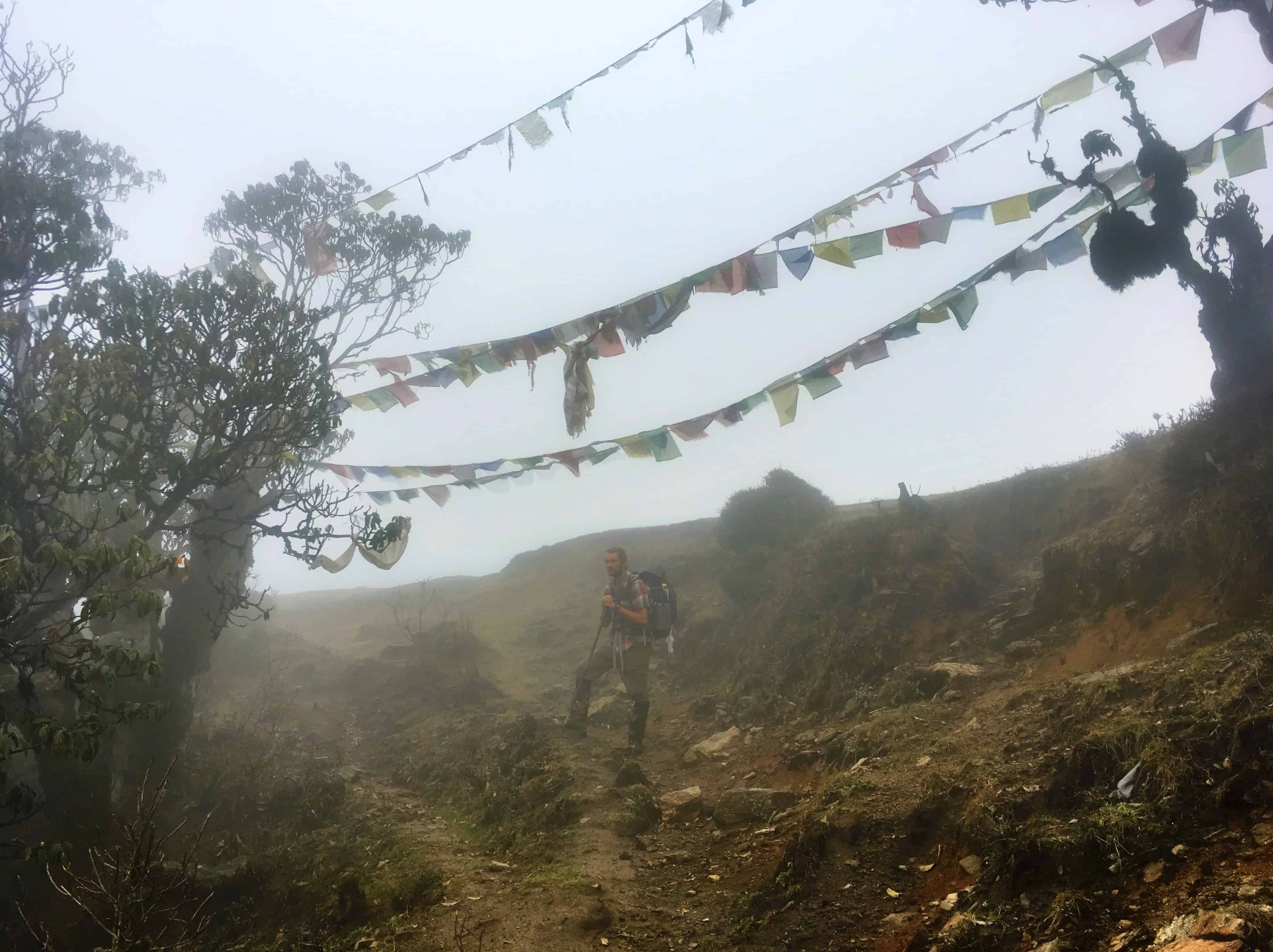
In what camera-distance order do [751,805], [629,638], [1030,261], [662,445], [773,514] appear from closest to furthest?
1. [751,805]
2. [1030,261]
3. [629,638]
4. [662,445]
5. [773,514]

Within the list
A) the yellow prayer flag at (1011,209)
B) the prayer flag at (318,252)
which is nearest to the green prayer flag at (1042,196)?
the yellow prayer flag at (1011,209)

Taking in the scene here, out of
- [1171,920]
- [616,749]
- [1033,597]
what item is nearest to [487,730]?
[616,749]

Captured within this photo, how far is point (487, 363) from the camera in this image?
10719 mm

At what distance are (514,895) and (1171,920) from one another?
13.4ft

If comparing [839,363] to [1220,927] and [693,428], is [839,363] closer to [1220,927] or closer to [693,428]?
[693,428]

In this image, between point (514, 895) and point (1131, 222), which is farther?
point (1131, 222)

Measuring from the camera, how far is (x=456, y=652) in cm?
1641

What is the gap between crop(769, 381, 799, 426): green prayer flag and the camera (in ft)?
30.8

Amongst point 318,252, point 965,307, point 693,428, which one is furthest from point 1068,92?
point 318,252

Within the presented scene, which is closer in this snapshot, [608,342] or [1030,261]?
[1030,261]

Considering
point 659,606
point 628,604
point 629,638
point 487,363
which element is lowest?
point 629,638

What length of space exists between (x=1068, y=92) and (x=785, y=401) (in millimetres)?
4674

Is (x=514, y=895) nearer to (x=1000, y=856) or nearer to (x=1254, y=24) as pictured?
(x=1000, y=856)

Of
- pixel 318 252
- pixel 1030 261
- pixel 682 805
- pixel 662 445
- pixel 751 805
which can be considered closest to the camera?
pixel 751 805
